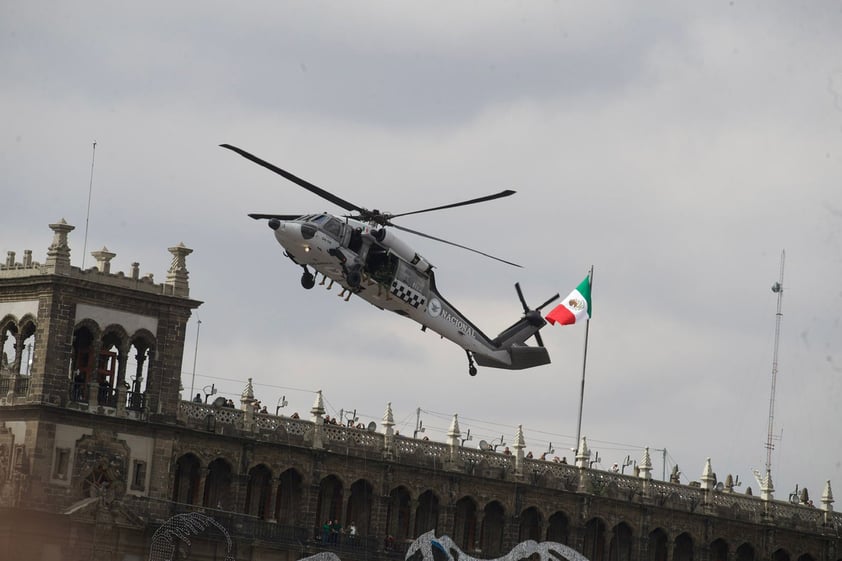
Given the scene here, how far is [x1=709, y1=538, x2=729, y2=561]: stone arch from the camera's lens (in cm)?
13875

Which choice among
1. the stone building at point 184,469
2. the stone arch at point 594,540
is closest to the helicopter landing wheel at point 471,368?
the stone building at point 184,469

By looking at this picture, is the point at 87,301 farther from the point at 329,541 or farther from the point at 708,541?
the point at 708,541

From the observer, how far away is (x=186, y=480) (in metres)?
115

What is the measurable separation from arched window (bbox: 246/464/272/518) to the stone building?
0.08 meters

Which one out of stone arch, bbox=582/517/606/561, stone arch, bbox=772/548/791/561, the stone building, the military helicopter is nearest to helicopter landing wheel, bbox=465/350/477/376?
the military helicopter

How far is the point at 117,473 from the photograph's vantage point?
110062 millimetres

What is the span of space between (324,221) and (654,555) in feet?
175

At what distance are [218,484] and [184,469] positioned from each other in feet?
8.20

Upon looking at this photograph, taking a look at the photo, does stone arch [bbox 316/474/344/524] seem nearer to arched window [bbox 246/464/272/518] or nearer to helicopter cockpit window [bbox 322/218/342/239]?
arched window [bbox 246/464/272/518]

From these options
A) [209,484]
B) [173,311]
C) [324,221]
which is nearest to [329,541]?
[209,484]

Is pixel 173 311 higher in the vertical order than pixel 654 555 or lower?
higher

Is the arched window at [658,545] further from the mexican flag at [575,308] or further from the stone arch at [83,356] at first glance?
the stone arch at [83,356]

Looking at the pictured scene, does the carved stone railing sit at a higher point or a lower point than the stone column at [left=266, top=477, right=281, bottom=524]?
higher

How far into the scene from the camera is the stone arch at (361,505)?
12169 centimetres
